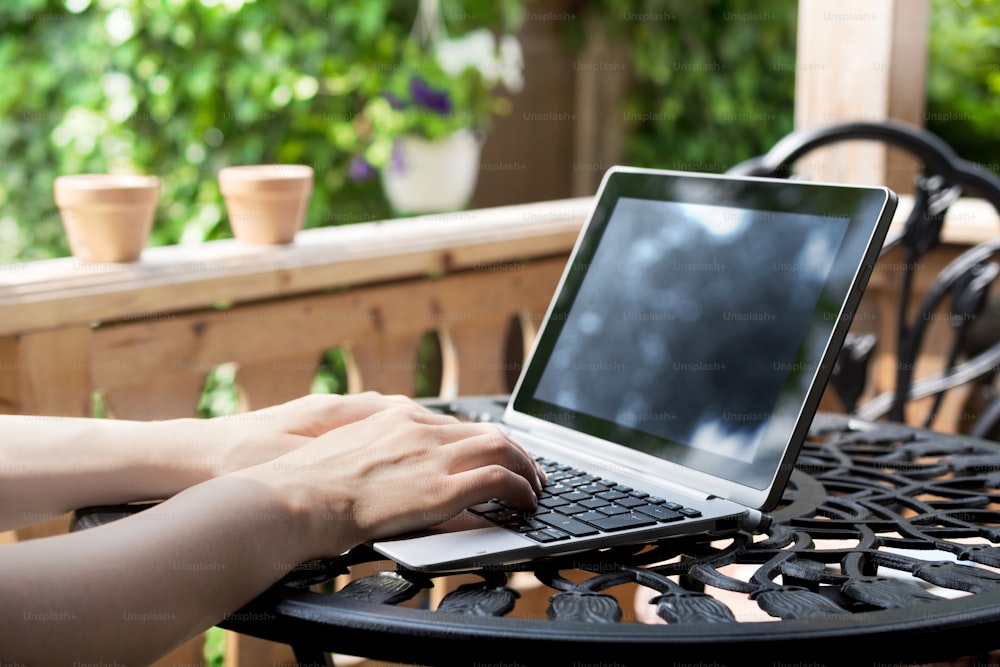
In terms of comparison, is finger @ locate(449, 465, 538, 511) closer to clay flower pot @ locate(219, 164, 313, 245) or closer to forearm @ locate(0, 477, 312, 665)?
forearm @ locate(0, 477, 312, 665)

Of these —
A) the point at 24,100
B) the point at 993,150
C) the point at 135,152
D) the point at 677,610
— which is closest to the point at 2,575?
the point at 677,610

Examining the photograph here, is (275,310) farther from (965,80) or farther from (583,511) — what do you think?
(965,80)

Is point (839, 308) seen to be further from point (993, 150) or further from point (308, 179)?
point (993, 150)

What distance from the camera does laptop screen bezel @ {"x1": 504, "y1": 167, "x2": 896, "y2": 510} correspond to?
90 centimetres

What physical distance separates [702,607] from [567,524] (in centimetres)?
13

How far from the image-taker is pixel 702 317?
3.36 ft

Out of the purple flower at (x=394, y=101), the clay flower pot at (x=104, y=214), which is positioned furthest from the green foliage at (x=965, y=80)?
the clay flower pot at (x=104, y=214)

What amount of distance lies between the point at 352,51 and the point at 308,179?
197cm

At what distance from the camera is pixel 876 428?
1391 mm

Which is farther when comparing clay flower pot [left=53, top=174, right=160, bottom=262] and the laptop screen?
clay flower pot [left=53, top=174, right=160, bottom=262]

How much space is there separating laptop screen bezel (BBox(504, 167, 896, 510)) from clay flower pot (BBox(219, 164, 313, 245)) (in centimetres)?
67

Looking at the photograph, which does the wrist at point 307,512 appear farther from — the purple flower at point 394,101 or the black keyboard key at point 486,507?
the purple flower at point 394,101

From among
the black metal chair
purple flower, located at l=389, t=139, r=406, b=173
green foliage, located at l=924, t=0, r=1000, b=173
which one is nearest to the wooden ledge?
the black metal chair

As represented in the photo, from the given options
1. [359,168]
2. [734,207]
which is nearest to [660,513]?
[734,207]
